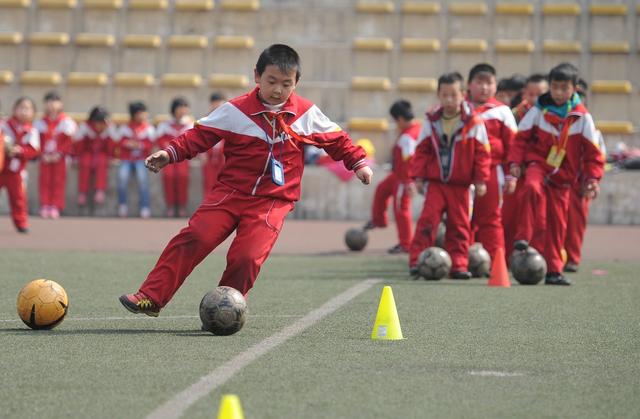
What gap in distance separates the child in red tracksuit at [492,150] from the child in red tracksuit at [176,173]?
32.3 ft

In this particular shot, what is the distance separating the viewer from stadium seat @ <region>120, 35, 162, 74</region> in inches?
1030

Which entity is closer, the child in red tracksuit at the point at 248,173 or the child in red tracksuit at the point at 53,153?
the child in red tracksuit at the point at 248,173

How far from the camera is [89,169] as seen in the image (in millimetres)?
23344

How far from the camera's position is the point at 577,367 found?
702 cm

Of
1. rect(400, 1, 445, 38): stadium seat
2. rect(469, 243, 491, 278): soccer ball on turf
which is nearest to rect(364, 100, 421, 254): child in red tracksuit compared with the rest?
rect(469, 243, 491, 278): soccer ball on turf

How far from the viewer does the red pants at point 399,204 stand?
16219mm

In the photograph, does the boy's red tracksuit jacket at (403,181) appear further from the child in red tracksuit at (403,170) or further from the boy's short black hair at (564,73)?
the boy's short black hair at (564,73)

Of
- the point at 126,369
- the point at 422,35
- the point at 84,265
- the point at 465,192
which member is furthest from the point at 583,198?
the point at 422,35

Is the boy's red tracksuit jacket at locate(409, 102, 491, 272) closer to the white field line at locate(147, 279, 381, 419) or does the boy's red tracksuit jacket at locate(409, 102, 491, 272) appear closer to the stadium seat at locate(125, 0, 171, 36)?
the white field line at locate(147, 279, 381, 419)

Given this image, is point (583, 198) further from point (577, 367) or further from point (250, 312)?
point (577, 367)

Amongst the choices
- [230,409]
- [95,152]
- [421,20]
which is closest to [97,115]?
[95,152]

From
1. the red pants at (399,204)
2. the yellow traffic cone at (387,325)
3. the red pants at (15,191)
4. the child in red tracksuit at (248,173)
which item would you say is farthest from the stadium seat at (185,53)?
the yellow traffic cone at (387,325)

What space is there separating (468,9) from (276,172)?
17712 mm

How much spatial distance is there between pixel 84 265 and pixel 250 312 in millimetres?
4758
